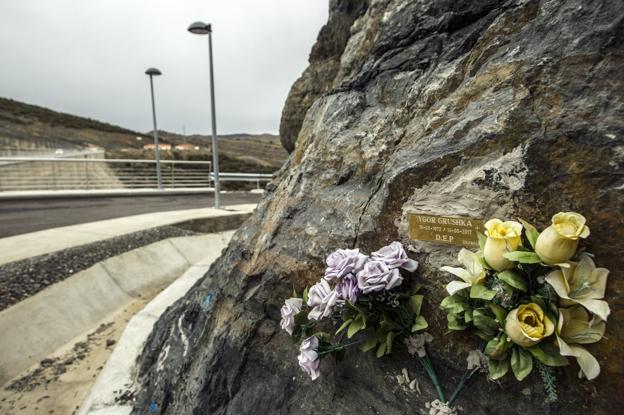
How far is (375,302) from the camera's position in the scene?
1.81m

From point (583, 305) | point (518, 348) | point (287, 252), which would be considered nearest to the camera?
point (583, 305)

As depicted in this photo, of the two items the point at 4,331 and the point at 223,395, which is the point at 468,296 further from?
the point at 4,331

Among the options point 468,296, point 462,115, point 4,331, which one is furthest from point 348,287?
point 4,331

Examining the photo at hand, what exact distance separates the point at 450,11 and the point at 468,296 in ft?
5.68

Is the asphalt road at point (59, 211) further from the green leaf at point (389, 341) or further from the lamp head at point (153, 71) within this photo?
the green leaf at point (389, 341)

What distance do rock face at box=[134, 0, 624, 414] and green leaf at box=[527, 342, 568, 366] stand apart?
6.3 inches

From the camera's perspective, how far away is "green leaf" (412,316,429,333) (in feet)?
5.71

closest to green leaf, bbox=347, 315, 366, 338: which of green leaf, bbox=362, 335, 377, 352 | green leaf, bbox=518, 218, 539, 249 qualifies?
green leaf, bbox=362, 335, 377, 352

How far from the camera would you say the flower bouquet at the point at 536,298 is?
1.33 meters

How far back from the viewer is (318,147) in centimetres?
281

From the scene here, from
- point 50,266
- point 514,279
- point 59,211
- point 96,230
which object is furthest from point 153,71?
point 514,279

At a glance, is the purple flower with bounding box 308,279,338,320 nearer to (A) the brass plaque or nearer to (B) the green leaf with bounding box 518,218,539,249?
(A) the brass plaque

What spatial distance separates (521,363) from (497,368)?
0.37 ft

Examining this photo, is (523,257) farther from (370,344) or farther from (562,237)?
(370,344)
